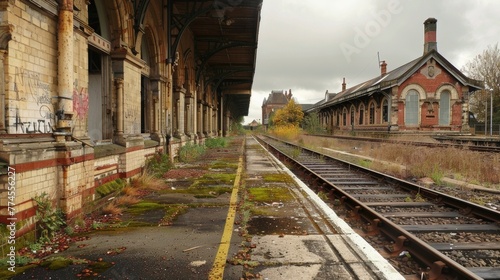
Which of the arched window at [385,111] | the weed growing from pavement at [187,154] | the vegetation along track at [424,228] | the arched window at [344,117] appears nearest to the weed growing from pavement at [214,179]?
the vegetation along track at [424,228]

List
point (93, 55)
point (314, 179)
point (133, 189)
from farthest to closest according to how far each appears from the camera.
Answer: point (314, 179) < point (93, 55) < point (133, 189)

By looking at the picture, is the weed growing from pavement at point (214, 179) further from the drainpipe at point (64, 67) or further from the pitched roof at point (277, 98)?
the pitched roof at point (277, 98)

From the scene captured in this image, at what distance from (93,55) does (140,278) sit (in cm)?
697

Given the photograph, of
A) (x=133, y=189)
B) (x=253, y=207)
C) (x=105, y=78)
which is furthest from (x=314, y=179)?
(x=105, y=78)

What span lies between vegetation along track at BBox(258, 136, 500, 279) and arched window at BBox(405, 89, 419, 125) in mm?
23418

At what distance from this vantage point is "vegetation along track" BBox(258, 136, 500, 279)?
335 centimetres

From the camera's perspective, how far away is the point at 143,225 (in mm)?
4930

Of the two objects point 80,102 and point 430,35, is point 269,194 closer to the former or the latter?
point 80,102

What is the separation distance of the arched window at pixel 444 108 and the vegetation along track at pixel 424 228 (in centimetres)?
2538

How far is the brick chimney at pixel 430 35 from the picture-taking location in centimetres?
3062

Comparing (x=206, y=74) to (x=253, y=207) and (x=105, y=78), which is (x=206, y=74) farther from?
(x=253, y=207)

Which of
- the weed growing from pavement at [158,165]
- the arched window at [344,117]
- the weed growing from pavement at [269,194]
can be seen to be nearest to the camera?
the weed growing from pavement at [269,194]

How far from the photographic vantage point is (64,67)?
4.92m

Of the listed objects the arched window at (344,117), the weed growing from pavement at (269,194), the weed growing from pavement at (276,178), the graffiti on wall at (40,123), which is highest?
the arched window at (344,117)
